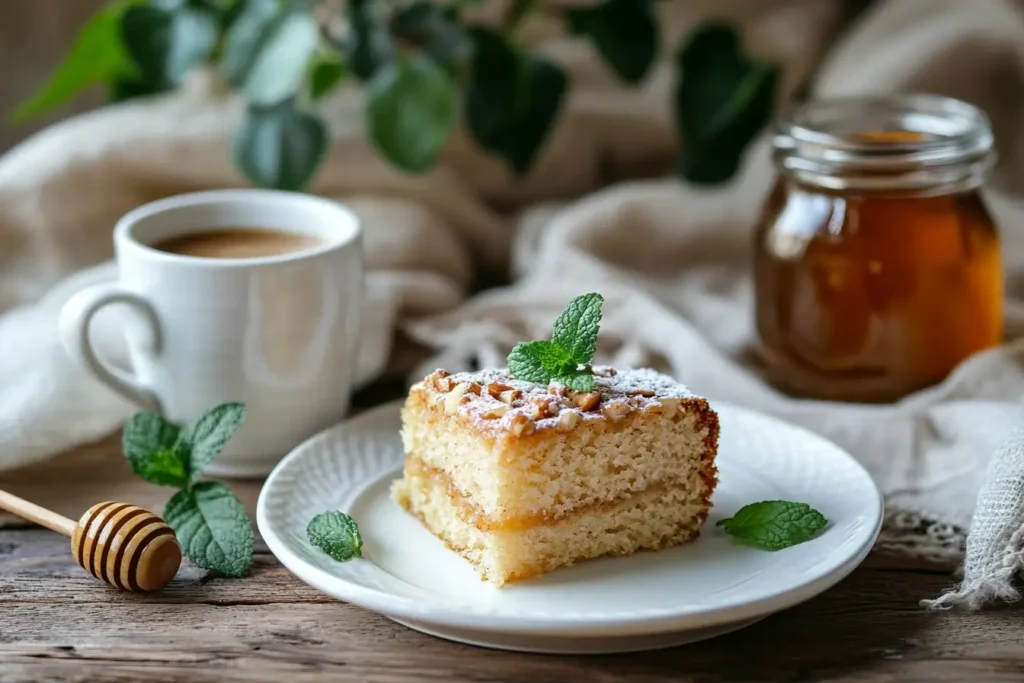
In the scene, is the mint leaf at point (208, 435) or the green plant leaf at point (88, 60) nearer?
the mint leaf at point (208, 435)

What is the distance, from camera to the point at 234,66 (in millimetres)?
2422

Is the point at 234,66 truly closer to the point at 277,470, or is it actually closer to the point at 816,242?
the point at 277,470

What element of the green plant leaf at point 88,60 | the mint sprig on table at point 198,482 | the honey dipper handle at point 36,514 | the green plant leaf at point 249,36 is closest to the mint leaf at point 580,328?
the mint sprig on table at point 198,482

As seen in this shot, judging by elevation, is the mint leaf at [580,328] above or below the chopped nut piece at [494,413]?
above

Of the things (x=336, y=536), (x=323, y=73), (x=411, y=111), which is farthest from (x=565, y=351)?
(x=323, y=73)

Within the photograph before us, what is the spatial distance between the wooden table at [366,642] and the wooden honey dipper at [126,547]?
0.03 m

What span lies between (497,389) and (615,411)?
17 centimetres

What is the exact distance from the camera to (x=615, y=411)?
1641 millimetres

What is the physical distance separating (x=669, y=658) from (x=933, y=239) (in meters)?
0.99

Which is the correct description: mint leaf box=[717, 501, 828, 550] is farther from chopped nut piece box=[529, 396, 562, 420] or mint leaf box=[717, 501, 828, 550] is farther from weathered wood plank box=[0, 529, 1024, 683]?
chopped nut piece box=[529, 396, 562, 420]

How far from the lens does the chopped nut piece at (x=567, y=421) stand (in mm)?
1599

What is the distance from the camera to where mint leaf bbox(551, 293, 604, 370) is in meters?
1.72

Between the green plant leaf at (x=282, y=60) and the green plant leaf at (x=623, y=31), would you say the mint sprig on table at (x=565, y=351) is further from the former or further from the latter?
the green plant leaf at (x=623, y=31)

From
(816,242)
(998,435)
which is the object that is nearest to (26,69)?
(816,242)
